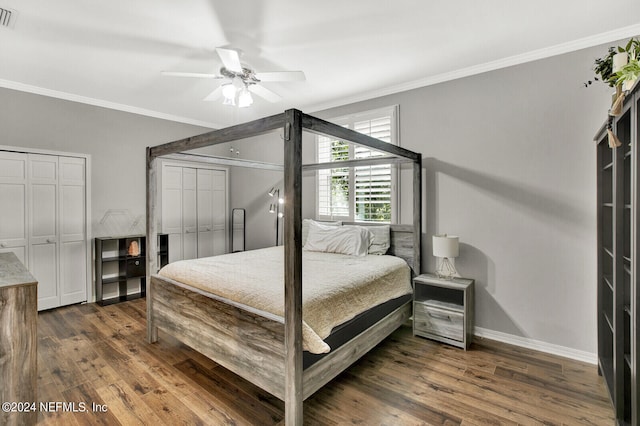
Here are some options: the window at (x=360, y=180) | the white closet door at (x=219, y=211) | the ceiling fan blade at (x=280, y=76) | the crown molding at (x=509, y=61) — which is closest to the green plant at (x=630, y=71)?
the crown molding at (x=509, y=61)

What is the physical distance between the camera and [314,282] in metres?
2.42

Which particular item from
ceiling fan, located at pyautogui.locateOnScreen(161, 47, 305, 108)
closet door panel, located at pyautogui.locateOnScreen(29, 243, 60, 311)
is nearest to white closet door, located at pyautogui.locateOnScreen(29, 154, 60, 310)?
closet door panel, located at pyautogui.locateOnScreen(29, 243, 60, 311)

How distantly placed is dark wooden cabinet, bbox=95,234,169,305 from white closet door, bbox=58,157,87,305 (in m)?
0.19

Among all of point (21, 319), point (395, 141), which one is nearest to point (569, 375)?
point (395, 141)

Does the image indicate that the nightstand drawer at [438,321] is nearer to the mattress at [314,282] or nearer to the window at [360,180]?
the mattress at [314,282]

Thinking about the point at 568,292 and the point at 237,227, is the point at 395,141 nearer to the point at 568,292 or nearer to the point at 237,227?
the point at 568,292

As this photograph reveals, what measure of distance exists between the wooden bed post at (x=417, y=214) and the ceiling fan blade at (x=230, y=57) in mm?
2022

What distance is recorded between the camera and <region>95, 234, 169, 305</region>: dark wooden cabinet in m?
4.20

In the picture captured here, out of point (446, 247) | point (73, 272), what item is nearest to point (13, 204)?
point (73, 272)

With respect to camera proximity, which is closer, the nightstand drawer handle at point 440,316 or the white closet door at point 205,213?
the nightstand drawer handle at point 440,316

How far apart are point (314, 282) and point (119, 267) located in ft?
11.4

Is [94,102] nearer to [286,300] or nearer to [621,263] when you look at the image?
[286,300]

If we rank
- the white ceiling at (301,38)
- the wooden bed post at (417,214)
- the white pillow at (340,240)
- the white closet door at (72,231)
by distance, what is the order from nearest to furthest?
the white ceiling at (301,38) < the wooden bed post at (417,214) < the white pillow at (340,240) < the white closet door at (72,231)

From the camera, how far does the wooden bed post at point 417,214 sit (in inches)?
134
